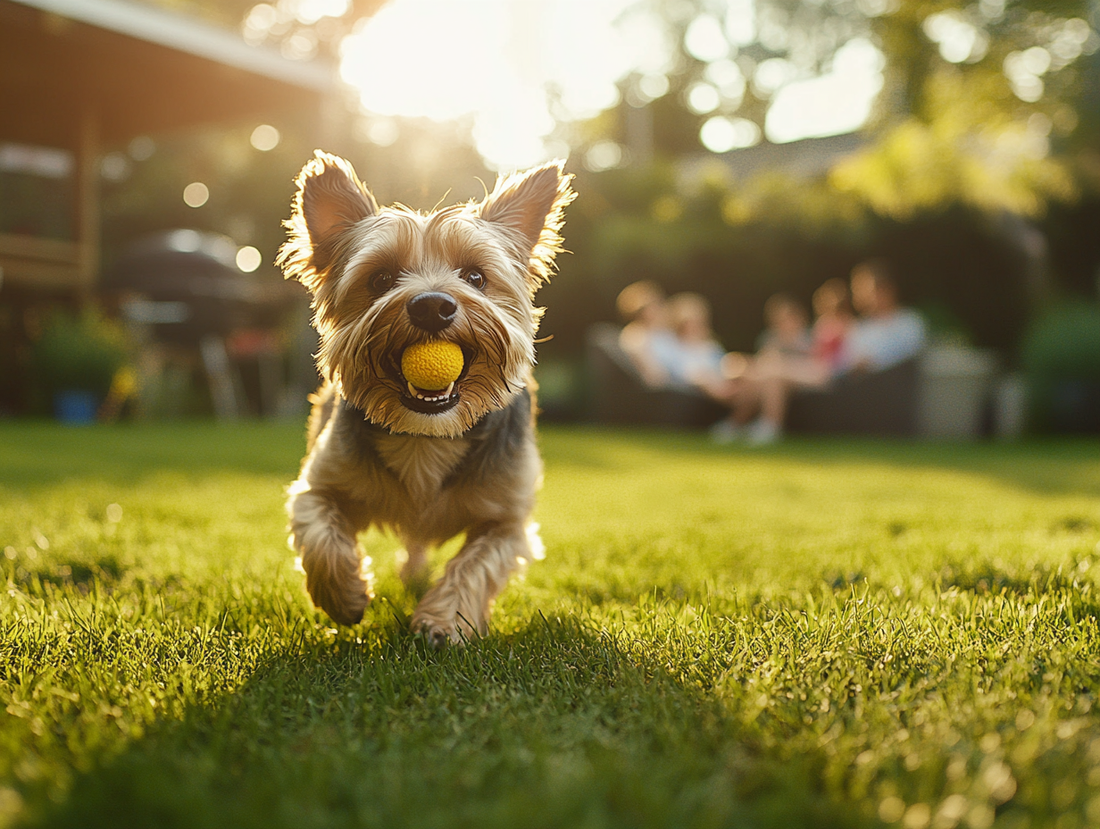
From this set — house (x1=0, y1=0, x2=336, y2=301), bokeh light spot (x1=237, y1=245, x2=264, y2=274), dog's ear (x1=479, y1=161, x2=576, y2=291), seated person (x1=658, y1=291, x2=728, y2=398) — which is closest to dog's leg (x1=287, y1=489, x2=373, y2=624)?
dog's ear (x1=479, y1=161, x2=576, y2=291)

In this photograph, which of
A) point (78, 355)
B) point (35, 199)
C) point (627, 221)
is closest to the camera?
point (78, 355)

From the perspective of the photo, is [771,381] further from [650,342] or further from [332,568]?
[332,568]

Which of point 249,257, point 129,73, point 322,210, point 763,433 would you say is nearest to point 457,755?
point 322,210

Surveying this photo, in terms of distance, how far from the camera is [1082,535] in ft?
13.9

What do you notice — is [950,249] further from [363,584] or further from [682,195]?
[363,584]

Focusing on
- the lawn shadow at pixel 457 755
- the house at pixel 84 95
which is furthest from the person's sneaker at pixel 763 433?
the lawn shadow at pixel 457 755

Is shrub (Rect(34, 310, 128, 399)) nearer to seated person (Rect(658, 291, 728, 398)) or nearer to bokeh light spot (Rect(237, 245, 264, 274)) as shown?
seated person (Rect(658, 291, 728, 398))

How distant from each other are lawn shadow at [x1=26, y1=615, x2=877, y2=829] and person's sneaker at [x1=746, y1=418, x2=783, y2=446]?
9.63 metres

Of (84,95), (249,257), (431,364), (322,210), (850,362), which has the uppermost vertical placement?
(84,95)

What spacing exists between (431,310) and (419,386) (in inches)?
9.7

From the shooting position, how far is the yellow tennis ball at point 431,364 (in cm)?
267

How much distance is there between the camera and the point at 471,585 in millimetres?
2699

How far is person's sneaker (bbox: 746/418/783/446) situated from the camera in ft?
38.1

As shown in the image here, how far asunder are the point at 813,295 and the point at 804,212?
1.66 m
